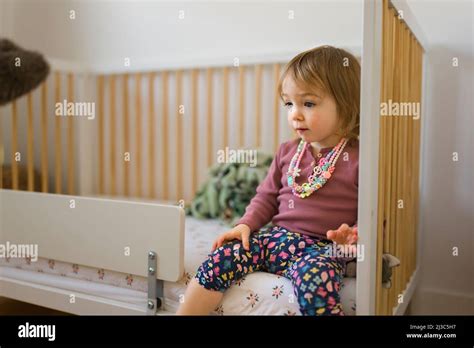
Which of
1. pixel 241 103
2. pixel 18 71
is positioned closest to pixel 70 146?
pixel 18 71

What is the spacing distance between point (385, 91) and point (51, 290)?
2.59 ft

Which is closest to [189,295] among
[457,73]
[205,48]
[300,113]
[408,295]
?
[300,113]

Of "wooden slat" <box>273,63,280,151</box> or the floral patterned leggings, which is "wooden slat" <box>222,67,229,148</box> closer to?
"wooden slat" <box>273,63,280,151</box>

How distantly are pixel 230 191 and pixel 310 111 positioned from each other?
51 centimetres

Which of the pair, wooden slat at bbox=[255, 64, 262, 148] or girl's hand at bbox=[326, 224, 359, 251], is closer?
girl's hand at bbox=[326, 224, 359, 251]

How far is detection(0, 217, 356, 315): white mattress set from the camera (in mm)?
779

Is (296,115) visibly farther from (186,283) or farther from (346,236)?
(186,283)

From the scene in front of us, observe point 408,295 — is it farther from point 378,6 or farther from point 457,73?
point 378,6

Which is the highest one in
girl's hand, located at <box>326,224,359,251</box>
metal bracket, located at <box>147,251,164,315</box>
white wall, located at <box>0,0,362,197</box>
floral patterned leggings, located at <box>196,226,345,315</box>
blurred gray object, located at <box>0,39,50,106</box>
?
white wall, located at <box>0,0,362,197</box>

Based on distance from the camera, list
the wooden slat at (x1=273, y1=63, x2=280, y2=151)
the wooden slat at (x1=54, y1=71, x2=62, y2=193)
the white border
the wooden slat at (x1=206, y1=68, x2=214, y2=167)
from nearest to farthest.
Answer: the white border
the wooden slat at (x1=273, y1=63, x2=280, y2=151)
the wooden slat at (x1=206, y1=68, x2=214, y2=167)
the wooden slat at (x1=54, y1=71, x2=62, y2=193)

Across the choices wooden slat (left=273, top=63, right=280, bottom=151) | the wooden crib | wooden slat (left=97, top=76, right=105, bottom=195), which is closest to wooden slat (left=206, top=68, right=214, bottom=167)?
the wooden crib

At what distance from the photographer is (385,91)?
2.52ft

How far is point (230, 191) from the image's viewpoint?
130 centimetres

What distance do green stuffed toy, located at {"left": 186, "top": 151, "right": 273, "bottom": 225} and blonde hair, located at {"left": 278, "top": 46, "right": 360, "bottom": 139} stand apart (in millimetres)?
453
